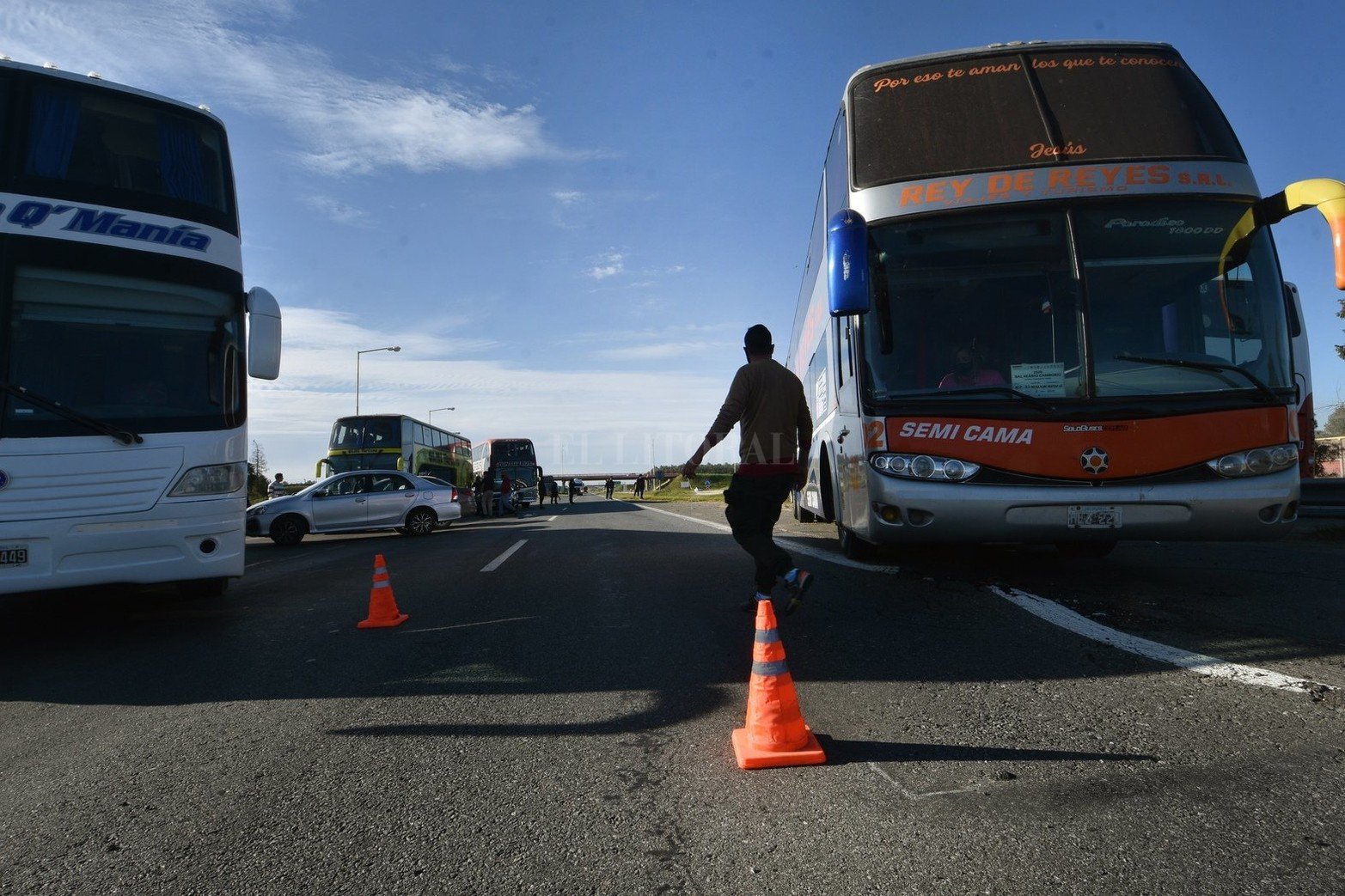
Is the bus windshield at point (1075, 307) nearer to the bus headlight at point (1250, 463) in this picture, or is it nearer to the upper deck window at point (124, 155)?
the bus headlight at point (1250, 463)

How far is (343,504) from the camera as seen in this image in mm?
18078

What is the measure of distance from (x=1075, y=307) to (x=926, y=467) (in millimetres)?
1540

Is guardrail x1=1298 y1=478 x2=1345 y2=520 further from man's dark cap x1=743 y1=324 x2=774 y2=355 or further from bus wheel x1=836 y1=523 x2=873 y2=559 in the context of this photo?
man's dark cap x1=743 y1=324 x2=774 y2=355

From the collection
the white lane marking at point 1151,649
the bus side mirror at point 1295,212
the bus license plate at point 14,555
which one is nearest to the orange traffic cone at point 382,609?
the bus license plate at point 14,555

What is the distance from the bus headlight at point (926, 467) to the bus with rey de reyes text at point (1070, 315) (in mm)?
13

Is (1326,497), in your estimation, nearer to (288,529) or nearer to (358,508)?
(358,508)

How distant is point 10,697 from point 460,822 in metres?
3.49

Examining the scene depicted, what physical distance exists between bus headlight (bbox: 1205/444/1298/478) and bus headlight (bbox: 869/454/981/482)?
5.05 feet

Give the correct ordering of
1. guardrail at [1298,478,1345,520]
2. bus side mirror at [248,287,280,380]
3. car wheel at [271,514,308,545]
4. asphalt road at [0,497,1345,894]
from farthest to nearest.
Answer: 1. car wheel at [271,514,308,545]
2. guardrail at [1298,478,1345,520]
3. bus side mirror at [248,287,280,380]
4. asphalt road at [0,497,1345,894]

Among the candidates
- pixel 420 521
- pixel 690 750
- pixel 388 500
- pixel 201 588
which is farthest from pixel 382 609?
pixel 420 521

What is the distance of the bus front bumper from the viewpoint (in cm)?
534

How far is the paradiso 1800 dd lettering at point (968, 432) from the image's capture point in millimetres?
5488

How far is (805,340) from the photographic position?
1152 centimetres

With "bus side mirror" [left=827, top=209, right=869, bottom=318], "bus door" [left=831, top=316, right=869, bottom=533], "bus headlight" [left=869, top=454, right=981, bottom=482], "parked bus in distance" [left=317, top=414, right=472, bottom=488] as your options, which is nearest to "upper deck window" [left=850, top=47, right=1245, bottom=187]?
"bus side mirror" [left=827, top=209, right=869, bottom=318]
